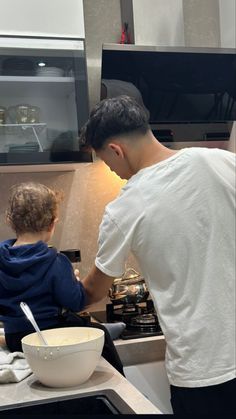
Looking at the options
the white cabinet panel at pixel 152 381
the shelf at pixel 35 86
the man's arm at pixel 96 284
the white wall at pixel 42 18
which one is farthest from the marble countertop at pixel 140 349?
the white wall at pixel 42 18

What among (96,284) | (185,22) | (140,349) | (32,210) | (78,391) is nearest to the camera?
(78,391)

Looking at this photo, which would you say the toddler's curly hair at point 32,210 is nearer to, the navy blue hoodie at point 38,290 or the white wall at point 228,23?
the navy blue hoodie at point 38,290

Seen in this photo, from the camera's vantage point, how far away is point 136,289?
1.92 metres

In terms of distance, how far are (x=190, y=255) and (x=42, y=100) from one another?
107cm

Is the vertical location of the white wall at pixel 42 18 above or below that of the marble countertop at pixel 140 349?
above

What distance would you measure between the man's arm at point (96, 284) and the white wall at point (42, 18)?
992 millimetres

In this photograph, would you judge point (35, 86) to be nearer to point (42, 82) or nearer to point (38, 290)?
point (42, 82)

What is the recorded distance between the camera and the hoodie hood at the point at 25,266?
4.59ft

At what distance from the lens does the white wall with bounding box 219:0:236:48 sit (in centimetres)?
228

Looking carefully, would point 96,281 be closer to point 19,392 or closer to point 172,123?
point 19,392

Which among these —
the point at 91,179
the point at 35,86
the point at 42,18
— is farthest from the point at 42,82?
the point at 91,179

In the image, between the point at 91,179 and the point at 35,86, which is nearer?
the point at 35,86

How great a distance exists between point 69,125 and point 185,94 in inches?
20.0

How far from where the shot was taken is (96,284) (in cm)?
138
